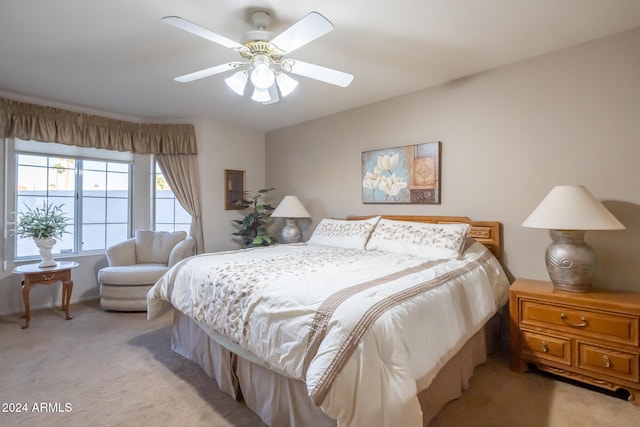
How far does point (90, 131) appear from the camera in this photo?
3738mm

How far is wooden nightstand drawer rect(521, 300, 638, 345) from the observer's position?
1.83 m

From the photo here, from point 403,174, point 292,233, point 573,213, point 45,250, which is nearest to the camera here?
point 573,213

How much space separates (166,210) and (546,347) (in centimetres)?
457

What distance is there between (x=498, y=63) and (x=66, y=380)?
4.13 m

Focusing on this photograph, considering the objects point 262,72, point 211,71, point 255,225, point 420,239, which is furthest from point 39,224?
point 420,239

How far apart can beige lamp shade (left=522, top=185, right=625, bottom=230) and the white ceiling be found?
115 centimetres

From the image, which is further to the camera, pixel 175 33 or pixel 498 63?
pixel 498 63

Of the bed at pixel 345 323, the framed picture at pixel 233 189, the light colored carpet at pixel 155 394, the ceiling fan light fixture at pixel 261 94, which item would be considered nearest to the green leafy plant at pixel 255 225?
the framed picture at pixel 233 189

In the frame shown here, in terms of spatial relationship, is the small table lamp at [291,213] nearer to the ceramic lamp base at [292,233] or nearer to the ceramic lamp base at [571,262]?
the ceramic lamp base at [292,233]

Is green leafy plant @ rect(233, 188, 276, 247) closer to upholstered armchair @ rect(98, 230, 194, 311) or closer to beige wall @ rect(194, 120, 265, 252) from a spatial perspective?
beige wall @ rect(194, 120, 265, 252)

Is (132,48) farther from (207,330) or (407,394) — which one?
(407,394)

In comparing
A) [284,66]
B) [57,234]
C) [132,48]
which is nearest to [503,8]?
[284,66]

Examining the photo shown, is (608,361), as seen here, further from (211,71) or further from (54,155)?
(54,155)

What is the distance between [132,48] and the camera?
2.36 metres
